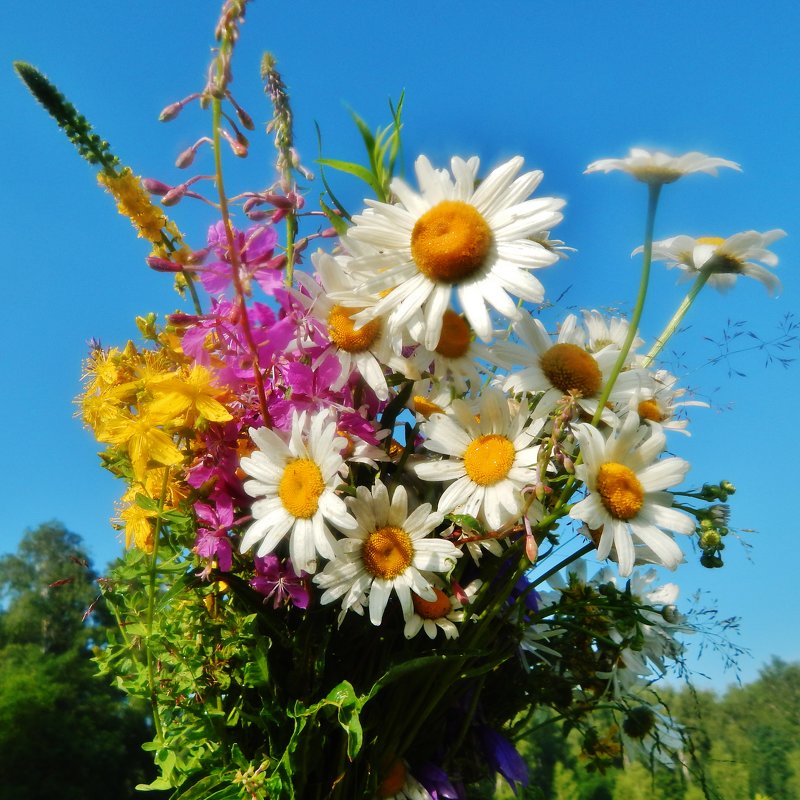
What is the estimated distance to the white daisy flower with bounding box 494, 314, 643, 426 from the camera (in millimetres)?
558

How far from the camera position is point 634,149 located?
21.6 inches

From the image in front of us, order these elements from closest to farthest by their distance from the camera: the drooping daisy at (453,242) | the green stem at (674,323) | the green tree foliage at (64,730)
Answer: the drooping daisy at (453,242), the green stem at (674,323), the green tree foliage at (64,730)

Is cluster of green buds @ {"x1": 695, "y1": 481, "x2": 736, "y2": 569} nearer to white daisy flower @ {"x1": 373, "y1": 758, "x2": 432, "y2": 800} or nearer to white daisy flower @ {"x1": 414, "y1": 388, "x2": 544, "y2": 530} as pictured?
white daisy flower @ {"x1": 414, "y1": 388, "x2": 544, "y2": 530}

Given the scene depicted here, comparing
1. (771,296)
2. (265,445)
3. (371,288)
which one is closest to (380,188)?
(371,288)

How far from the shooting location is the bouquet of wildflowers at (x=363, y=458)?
0.53m

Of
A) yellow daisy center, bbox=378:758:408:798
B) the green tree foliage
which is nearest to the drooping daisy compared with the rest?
yellow daisy center, bbox=378:758:408:798

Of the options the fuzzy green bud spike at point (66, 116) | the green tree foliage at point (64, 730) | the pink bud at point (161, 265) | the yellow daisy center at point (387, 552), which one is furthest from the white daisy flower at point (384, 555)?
the green tree foliage at point (64, 730)

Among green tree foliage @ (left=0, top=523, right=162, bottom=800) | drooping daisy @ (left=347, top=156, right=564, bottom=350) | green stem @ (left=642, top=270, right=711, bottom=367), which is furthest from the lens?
green tree foliage @ (left=0, top=523, right=162, bottom=800)

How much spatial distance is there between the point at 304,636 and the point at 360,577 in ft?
0.28

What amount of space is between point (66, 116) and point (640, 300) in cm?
44

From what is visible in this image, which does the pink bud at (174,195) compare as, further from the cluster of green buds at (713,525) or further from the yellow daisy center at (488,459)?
the cluster of green buds at (713,525)

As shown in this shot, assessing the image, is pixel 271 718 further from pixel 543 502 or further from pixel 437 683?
pixel 543 502

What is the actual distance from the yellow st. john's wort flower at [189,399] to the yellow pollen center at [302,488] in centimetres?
7

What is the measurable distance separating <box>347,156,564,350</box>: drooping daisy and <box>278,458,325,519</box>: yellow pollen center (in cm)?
12
